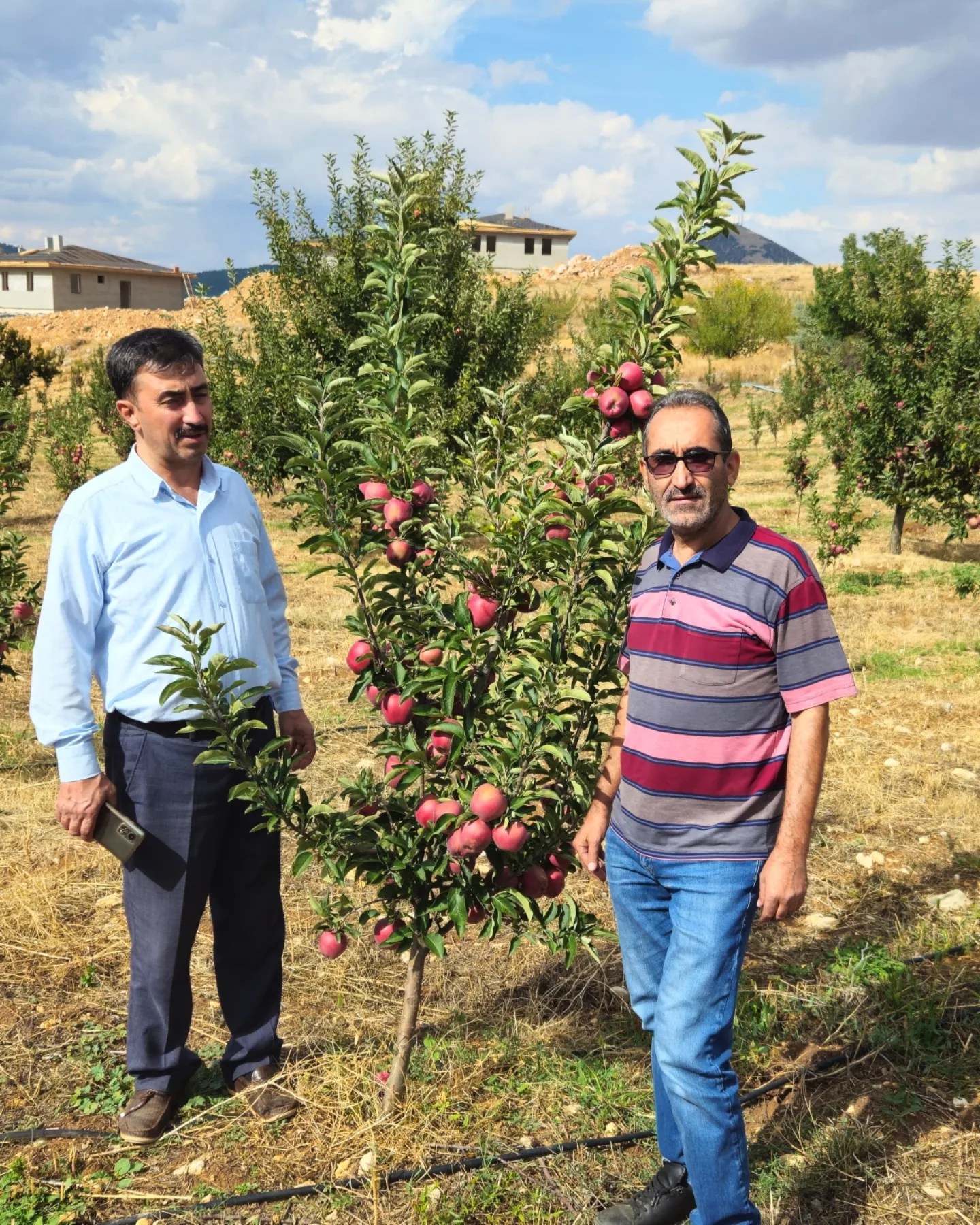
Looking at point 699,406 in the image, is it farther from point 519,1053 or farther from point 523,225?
point 523,225

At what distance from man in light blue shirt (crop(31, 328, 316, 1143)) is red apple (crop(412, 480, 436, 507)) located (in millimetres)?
482

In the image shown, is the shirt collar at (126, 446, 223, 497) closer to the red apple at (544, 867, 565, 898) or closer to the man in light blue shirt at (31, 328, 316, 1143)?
the man in light blue shirt at (31, 328, 316, 1143)

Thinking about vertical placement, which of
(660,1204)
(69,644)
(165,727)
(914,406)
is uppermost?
(914,406)

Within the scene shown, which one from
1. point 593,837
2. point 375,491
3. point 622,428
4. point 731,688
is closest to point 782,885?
point 731,688

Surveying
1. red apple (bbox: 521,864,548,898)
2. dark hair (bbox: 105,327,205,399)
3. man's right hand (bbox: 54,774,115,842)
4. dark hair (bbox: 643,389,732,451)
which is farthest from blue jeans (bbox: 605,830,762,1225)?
dark hair (bbox: 105,327,205,399)

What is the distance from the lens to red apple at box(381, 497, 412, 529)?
2326mm

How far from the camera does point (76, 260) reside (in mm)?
49562

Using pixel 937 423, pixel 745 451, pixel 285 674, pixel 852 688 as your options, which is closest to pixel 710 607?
pixel 852 688

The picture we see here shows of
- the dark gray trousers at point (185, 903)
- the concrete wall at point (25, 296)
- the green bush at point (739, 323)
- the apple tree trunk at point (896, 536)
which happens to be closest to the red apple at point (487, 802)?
the dark gray trousers at point (185, 903)

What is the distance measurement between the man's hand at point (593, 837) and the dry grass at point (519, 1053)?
0.86 meters

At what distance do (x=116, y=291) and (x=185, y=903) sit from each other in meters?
53.3

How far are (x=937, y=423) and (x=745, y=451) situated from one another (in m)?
10.2

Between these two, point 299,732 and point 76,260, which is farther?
point 76,260

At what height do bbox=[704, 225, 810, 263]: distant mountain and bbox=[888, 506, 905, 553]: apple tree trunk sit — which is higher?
bbox=[704, 225, 810, 263]: distant mountain
